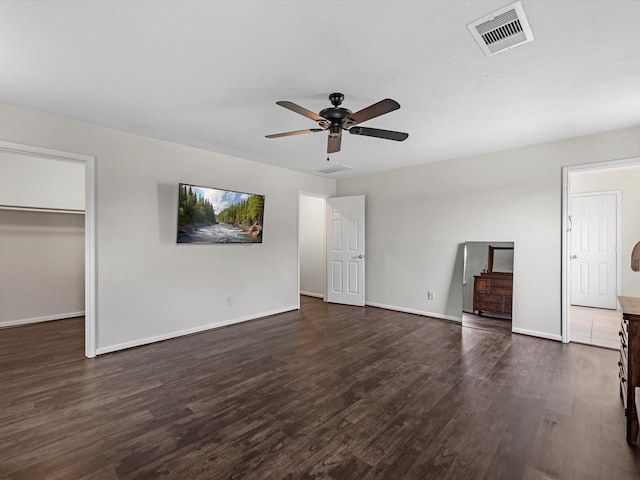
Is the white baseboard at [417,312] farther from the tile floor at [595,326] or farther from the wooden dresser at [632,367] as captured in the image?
the wooden dresser at [632,367]

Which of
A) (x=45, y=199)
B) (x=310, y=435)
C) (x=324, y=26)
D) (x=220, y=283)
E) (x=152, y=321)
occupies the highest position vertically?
(x=324, y=26)

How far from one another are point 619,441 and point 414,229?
3715 mm

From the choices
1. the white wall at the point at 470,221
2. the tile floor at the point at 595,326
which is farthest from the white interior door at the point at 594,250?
the white wall at the point at 470,221

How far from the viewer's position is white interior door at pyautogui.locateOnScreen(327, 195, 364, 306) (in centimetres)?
602

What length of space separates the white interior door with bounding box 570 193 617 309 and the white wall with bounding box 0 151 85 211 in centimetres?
837

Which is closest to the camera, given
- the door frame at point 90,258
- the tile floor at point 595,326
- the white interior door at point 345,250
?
the door frame at point 90,258

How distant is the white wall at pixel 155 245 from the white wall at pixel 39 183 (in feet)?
4.01

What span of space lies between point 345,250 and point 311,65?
13.8ft

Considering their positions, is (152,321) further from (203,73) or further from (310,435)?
(203,73)

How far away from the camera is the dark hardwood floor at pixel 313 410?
72.0 inches

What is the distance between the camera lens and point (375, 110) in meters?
2.36

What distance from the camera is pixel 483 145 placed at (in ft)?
13.9

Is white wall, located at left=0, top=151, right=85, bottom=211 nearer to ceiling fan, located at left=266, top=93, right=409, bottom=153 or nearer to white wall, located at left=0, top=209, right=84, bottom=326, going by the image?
white wall, located at left=0, top=209, right=84, bottom=326

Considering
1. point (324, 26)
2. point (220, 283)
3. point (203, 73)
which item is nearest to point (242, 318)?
point (220, 283)
